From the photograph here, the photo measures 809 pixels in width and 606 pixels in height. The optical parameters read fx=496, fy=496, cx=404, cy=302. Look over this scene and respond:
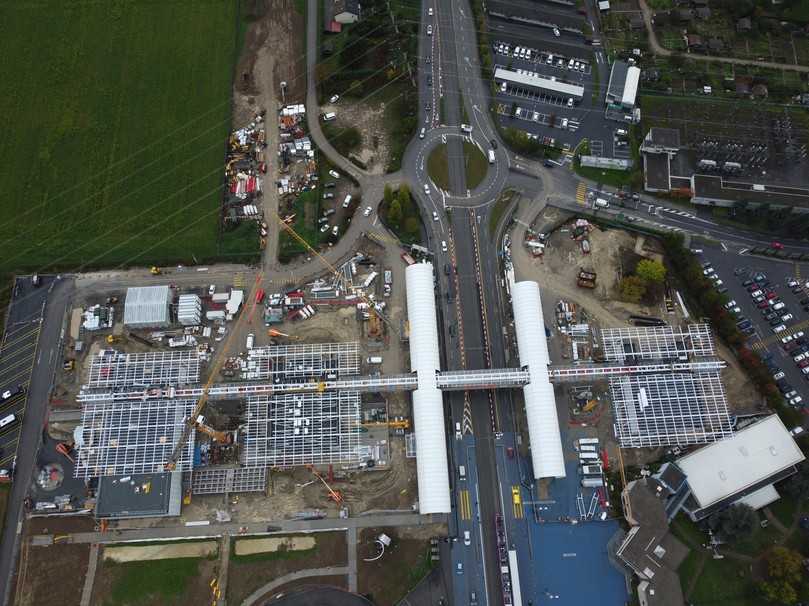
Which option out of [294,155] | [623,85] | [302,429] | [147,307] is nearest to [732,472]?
[302,429]

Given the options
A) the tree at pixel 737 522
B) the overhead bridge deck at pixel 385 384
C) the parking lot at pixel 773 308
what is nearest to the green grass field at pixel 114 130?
the overhead bridge deck at pixel 385 384

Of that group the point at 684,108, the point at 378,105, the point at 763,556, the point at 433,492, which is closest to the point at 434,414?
the point at 433,492

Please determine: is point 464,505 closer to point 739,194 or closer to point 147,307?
point 147,307

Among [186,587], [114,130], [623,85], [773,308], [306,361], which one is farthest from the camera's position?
[623,85]

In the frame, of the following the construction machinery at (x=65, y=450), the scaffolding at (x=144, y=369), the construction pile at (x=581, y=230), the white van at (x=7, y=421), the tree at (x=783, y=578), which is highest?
the construction pile at (x=581, y=230)

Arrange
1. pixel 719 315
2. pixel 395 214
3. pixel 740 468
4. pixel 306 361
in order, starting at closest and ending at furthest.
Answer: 1. pixel 740 468
2. pixel 306 361
3. pixel 719 315
4. pixel 395 214

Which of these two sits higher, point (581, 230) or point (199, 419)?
point (581, 230)

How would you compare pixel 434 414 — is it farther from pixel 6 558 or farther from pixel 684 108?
pixel 684 108

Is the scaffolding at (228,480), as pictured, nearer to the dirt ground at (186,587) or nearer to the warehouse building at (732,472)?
the dirt ground at (186,587)
